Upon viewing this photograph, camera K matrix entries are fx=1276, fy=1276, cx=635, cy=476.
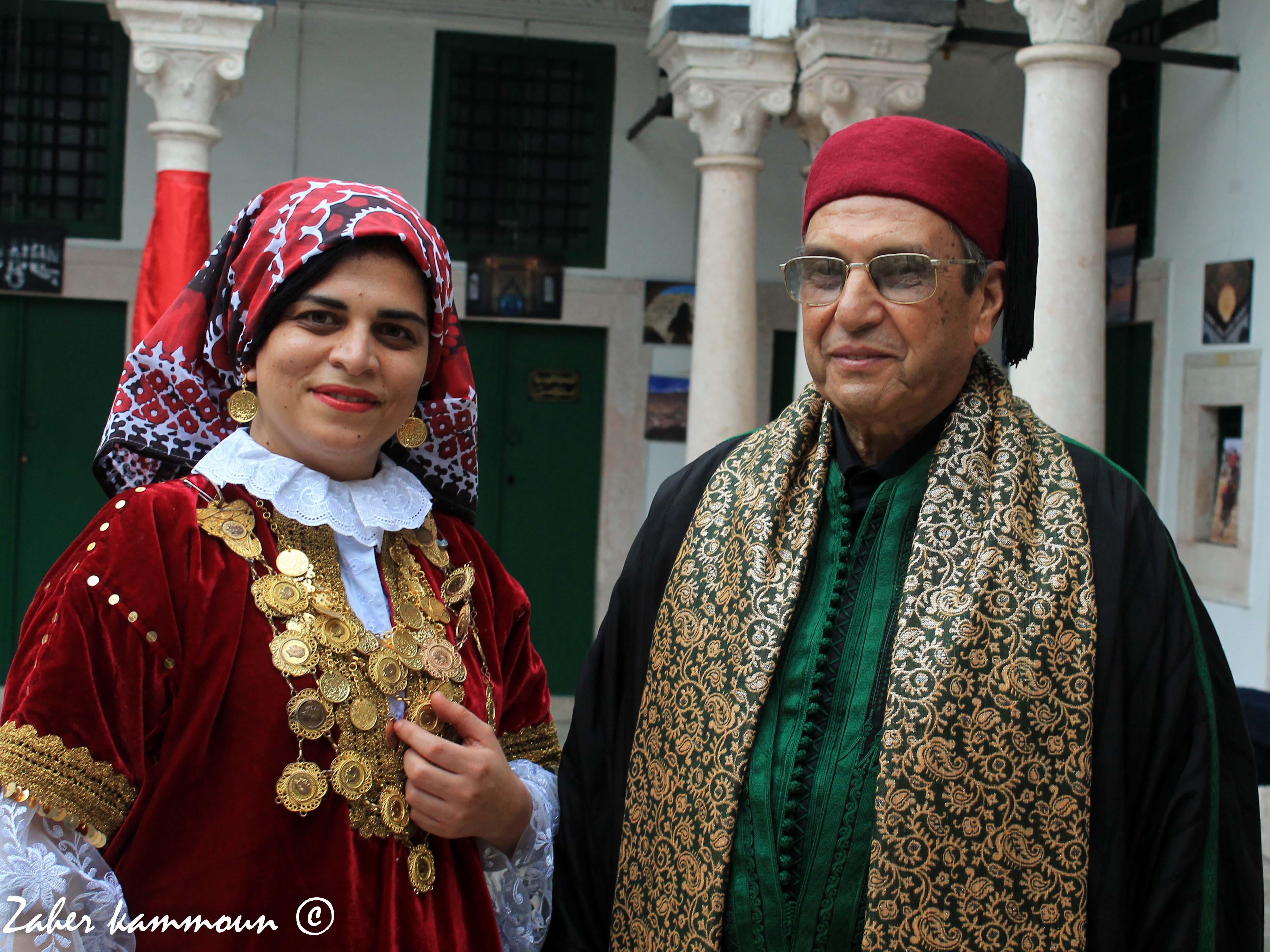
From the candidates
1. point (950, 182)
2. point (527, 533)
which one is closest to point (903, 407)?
point (950, 182)

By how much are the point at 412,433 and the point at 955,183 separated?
863 mm

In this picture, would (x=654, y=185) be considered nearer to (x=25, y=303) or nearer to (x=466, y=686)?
(x=25, y=303)

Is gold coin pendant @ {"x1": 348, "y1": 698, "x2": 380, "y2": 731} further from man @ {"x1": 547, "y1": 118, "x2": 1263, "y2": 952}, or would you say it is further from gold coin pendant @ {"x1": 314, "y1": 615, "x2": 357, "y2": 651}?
man @ {"x1": 547, "y1": 118, "x2": 1263, "y2": 952}

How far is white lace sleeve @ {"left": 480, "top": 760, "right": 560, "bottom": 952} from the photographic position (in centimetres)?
184

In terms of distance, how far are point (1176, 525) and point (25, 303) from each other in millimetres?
6985

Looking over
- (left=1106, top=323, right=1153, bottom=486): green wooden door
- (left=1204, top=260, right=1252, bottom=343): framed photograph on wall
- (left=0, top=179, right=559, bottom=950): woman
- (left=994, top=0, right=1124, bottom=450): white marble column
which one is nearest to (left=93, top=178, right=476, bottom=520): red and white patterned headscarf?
(left=0, top=179, right=559, bottom=950): woman

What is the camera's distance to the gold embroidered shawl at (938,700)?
1.61m

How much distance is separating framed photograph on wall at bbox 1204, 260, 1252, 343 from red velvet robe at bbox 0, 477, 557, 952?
5584 millimetres

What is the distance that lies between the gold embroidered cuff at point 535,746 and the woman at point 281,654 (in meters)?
0.03

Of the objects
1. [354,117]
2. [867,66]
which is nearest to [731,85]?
[867,66]

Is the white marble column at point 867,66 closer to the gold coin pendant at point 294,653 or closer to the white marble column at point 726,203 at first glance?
the white marble column at point 726,203

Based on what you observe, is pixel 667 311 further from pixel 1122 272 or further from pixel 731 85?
pixel 1122 272

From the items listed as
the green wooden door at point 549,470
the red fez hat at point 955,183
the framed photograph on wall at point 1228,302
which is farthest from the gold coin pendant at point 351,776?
the green wooden door at point 549,470

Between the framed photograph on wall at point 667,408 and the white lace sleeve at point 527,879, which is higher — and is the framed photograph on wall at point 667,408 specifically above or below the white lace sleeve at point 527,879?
above
